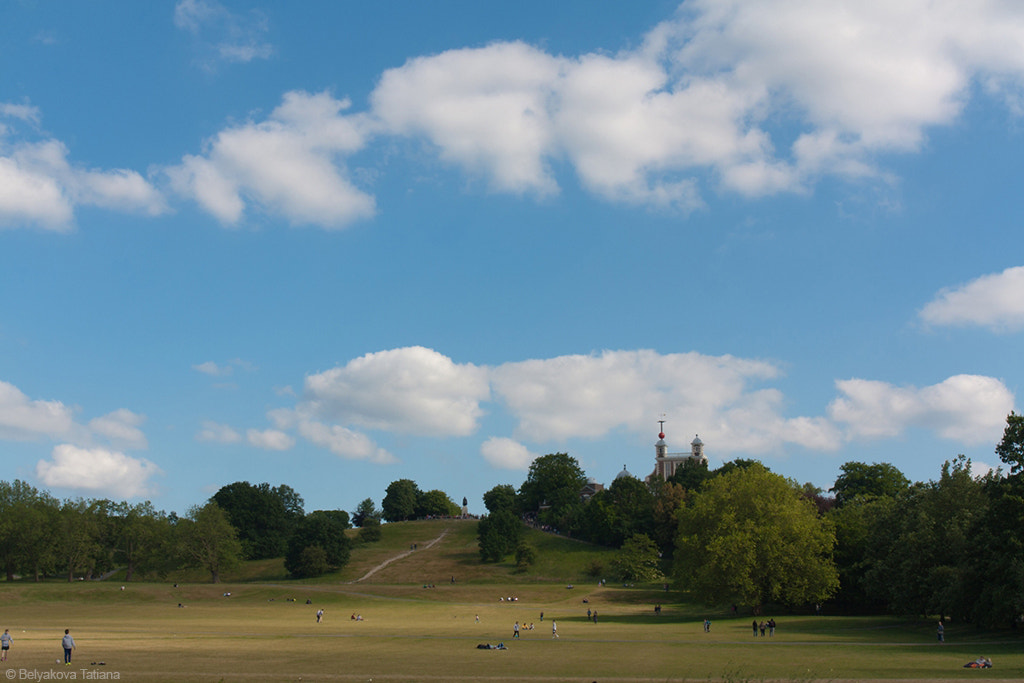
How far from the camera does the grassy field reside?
92.6ft

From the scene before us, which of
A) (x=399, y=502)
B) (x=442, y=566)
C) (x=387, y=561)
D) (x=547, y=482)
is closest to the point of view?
(x=442, y=566)

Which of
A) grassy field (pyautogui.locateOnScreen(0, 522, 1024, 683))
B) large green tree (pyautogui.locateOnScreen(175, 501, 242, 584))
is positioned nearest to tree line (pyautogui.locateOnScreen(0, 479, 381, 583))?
large green tree (pyautogui.locateOnScreen(175, 501, 242, 584))

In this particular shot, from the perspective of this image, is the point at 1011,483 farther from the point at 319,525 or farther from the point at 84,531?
the point at 84,531

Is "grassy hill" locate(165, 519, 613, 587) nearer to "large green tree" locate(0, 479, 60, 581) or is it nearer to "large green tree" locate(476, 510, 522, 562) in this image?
"large green tree" locate(476, 510, 522, 562)

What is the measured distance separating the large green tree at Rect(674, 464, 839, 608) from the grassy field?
2661mm

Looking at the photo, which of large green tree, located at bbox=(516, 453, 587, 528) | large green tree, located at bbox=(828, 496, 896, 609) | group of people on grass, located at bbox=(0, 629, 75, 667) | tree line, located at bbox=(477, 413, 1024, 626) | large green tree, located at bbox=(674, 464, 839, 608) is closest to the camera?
group of people on grass, located at bbox=(0, 629, 75, 667)

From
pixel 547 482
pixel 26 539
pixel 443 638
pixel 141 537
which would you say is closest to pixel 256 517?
pixel 141 537

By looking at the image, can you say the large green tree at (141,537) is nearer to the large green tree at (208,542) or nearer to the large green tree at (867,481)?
the large green tree at (208,542)

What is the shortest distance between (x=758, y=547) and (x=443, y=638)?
29203 mm

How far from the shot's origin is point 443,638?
4522cm

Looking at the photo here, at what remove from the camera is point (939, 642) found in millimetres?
40844

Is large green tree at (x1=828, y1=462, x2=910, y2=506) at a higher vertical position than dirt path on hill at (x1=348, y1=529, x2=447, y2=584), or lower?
higher

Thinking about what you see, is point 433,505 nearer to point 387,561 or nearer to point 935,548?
point 387,561

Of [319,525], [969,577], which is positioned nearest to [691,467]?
[319,525]
